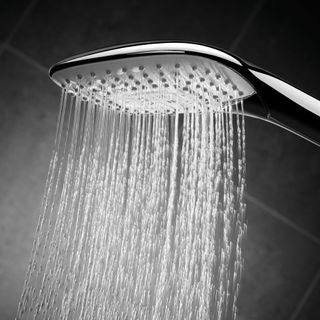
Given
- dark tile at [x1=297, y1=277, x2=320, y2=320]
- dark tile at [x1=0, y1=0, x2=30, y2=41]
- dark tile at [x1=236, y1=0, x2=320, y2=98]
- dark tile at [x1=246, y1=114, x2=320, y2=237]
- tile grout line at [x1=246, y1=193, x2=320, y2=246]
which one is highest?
dark tile at [x1=236, y1=0, x2=320, y2=98]

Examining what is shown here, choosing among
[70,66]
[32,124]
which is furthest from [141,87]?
[32,124]

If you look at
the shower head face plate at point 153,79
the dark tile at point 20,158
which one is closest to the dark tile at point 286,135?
the dark tile at point 20,158

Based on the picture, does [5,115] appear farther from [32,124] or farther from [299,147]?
[299,147]

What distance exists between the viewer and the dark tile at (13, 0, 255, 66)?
1339 millimetres

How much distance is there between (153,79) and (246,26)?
985 millimetres

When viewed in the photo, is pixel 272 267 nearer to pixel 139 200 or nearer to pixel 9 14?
pixel 139 200

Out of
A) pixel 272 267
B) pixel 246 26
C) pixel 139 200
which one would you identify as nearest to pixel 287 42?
pixel 246 26

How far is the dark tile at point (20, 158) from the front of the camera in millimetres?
1293

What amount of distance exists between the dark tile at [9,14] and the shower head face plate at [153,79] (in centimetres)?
90

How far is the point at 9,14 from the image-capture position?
1.34 meters

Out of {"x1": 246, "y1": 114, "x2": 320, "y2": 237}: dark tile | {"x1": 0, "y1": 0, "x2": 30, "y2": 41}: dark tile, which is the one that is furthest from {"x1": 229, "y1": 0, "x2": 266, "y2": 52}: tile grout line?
{"x1": 0, "y1": 0, "x2": 30, "y2": 41}: dark tile

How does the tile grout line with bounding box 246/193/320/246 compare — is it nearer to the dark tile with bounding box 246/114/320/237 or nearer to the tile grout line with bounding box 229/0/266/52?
the dark tile with bounding box 246/114/320/237

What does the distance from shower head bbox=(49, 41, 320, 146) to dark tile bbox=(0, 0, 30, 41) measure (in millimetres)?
895

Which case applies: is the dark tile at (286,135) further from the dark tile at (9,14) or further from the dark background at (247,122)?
the dark tile at (9,14)
